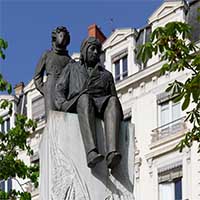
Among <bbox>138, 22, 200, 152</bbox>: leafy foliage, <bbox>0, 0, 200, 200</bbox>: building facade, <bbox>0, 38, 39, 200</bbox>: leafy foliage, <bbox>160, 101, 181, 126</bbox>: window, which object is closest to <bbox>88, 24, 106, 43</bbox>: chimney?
<bbox>0, 0, 200, 200</bbox>: building facade

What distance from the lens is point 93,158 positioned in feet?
42.2

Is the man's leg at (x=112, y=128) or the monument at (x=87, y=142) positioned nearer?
the monument at (x=87, y=142)

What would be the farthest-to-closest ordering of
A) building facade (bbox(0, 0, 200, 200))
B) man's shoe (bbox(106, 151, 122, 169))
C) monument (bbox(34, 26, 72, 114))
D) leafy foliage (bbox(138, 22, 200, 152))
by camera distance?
building facade (bbox(0, 0, 200, 200)), leafy foliage (bbox(138, 22, 200, 152)), monument (bbox(34, 26, 72, 114)), man's shoe (bbox(106, 151, 122, 169))

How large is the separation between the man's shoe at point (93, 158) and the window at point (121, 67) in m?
30.5

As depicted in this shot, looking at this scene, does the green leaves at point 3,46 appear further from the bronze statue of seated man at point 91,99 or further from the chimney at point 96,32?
the chimney at point 96,32

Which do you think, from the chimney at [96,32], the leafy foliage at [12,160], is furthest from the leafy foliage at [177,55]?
the chimney at [96,32]

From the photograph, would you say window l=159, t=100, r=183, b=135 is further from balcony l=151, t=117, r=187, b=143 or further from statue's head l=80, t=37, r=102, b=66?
statue's head l=80, t=37, r=102, b=66

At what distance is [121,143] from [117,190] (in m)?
0.54

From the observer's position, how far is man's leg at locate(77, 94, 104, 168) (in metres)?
12.9

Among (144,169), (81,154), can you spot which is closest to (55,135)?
(81,154)

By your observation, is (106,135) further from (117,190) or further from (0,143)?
(0,143)

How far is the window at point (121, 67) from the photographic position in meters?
43.6

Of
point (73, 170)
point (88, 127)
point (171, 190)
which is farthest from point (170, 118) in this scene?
point (73, 170)

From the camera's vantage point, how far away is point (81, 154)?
42.7 ft
